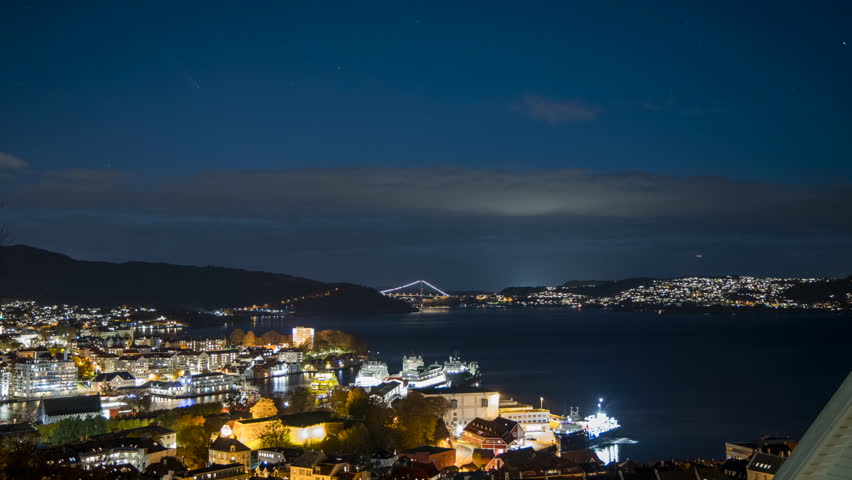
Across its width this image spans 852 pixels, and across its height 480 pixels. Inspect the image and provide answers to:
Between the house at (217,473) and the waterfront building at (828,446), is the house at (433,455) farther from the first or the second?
the waterfront building at (828,446)

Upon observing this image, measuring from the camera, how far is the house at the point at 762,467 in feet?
26.3

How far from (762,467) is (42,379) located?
16176 millimetres

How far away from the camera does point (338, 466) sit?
8594 millimetres

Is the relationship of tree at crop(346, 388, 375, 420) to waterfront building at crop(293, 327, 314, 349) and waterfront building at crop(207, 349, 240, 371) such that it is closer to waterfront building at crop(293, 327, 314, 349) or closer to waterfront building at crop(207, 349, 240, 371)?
waterfront building at crop(207, 349, 240, 371)

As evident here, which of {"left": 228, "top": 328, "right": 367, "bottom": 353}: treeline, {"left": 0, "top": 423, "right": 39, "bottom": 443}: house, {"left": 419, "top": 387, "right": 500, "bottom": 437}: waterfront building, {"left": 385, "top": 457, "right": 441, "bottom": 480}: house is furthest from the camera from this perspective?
{"left": 228, "top": 328, "right": 367, "bottom": 353}: treeline

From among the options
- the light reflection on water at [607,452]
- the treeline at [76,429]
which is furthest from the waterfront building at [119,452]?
the light reflection on water at [607,452]

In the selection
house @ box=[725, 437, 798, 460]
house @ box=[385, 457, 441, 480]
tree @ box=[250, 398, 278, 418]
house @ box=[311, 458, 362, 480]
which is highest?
tree @ box=[250, 398, 278, 418]

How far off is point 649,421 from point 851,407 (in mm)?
14910

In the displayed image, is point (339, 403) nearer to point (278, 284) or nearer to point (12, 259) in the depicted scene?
point (12, 259)

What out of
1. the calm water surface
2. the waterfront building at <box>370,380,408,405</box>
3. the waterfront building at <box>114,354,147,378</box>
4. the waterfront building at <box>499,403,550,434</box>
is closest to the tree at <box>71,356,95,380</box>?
the waterfront building at <box>114,354,147,378</box>

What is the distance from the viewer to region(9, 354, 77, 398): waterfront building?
56.3 feet

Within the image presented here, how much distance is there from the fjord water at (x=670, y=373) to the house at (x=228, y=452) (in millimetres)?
5820

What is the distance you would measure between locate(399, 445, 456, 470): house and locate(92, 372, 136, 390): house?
11.4m

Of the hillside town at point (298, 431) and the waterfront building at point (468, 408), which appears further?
the waterfront building at point (468, 408)
